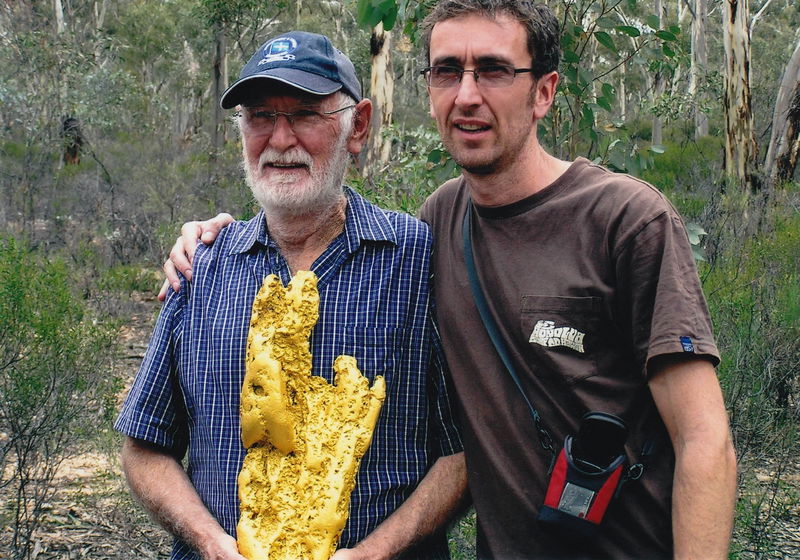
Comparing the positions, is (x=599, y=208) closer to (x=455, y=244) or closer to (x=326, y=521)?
(x=455, y=244)

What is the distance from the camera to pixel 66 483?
17.2 feet

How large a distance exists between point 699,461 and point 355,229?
1.02 m

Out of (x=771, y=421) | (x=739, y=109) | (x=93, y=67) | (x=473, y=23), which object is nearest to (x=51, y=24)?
(x=93, y=67)

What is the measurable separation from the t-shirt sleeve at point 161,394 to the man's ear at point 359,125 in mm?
577

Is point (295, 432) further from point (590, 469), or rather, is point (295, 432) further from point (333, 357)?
point (590, 469)

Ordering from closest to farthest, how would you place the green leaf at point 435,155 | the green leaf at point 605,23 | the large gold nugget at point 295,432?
the large gold nugget at point 295,432 < the green leaf at point 605,23 < the green leaf at point 435,155

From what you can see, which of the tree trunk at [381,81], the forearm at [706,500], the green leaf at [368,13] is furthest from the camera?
the tree trunk at [381,81]

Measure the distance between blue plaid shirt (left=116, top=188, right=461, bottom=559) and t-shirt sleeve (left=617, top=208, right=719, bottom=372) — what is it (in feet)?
1.81

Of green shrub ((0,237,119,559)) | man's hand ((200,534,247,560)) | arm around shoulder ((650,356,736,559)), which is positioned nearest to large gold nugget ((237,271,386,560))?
man's hand ((200,534,247,560))

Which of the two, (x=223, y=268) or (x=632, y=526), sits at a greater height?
(x=223, y=268)

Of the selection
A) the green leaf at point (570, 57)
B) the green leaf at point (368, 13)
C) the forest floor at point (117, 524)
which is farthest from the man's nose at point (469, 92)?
the forest floor at point (117, 524)

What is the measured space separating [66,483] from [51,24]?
12.2m

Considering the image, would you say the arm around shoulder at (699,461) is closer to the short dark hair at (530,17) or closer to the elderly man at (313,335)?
the elderly man at (313,335)

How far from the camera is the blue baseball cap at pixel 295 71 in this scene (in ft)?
7.20
